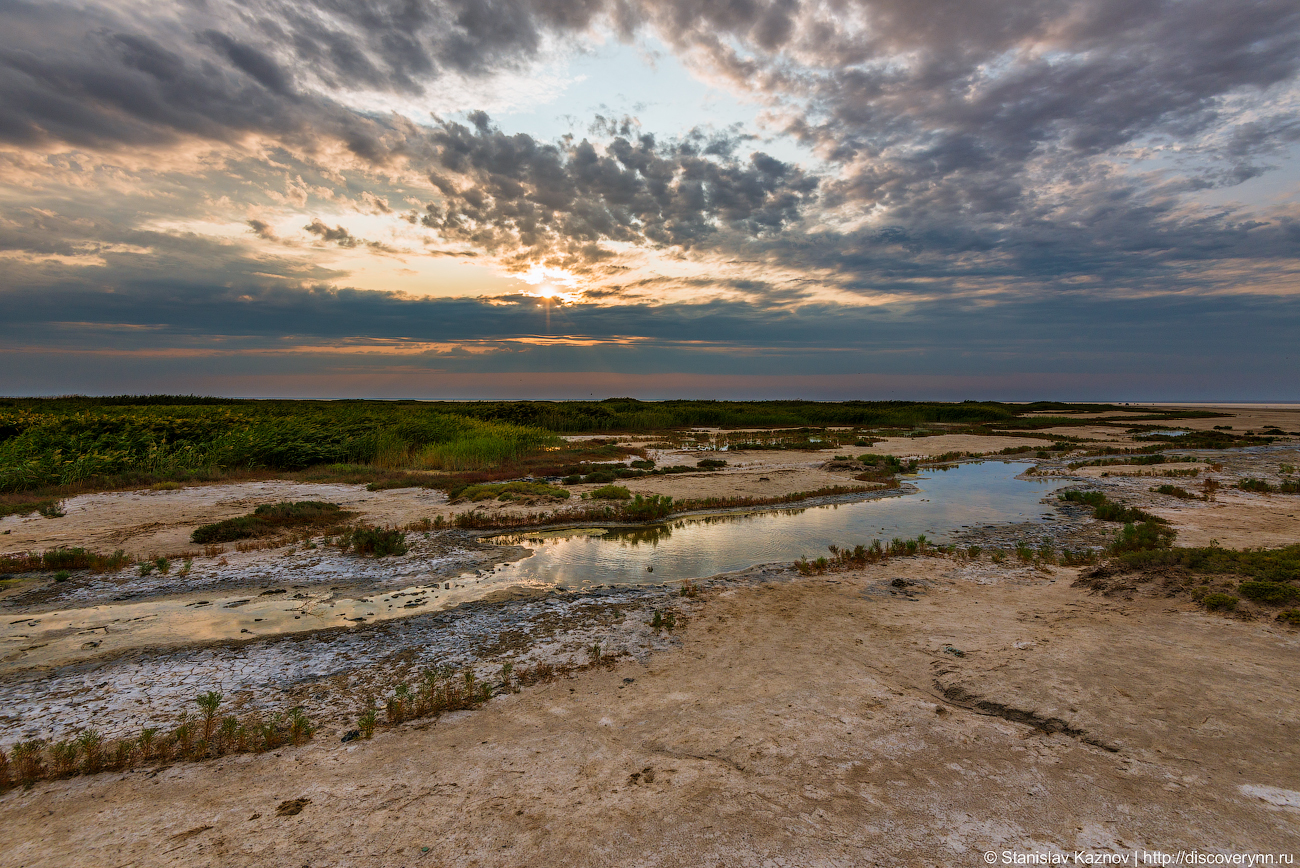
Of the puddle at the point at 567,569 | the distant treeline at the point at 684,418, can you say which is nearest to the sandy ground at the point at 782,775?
the puddle at the point at 567,569

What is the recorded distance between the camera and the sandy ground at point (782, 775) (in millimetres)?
4203

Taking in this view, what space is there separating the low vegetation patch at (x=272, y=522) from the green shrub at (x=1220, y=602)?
783 inches

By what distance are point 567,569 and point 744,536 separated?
5.98 m

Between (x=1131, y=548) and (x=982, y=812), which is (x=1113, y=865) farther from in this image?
(x=1131, y=548)

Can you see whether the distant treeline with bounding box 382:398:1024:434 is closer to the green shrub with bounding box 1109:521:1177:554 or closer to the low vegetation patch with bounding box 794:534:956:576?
the low vegetation patch with bounding box 794:534:956:576

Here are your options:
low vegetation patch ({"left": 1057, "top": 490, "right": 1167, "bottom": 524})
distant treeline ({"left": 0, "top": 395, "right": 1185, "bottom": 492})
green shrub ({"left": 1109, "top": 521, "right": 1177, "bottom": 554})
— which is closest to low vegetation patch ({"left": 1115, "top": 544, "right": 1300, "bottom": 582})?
green shrub ({"left": 1109, "top": 521, "right": 1177, "bottom": 554})

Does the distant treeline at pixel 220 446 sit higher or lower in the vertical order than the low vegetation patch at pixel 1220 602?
higher

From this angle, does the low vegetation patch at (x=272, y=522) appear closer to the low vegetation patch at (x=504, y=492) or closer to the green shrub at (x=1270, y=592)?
the low vegetation patch at (x=504, y=492)

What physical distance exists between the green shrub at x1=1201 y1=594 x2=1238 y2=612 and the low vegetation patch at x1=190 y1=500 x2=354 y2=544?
65.3 ft

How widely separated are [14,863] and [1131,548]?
19.1m

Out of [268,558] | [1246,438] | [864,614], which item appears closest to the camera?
[864,614]

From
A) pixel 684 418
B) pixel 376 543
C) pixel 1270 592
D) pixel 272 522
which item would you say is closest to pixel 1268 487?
pixel 1270 592

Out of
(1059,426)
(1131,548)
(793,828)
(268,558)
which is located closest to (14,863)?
(793,828)

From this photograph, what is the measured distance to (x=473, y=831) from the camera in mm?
4410
